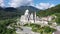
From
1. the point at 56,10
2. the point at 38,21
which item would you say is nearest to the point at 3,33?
the point at 38,21

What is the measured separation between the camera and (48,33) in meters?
14.8

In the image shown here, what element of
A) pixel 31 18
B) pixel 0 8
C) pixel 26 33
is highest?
pixel 0 8

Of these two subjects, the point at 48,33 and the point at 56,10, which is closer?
the point at 48,33

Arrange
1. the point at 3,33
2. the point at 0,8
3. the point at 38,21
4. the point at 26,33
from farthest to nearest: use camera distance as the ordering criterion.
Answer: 1. the point at 0,8
2. the point at 38,21
3. the point at 26,33
4. the point at 3,33

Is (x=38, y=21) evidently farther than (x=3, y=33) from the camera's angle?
Yes

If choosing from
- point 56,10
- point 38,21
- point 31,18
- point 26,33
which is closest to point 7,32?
point 26,33

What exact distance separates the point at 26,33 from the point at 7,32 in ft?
7.73

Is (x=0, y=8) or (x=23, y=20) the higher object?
(x=0, y=8)

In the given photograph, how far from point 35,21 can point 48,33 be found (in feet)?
32.1

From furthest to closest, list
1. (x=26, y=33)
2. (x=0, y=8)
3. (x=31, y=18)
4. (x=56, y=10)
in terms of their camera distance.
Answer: (x=0, y=8) → (x=56, y=10) → (x=31, y=18) → (x=26, y=33)

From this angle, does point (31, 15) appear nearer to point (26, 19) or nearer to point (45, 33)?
point (26, 19)

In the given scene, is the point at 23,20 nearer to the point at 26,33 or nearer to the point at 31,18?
the point at 31,18

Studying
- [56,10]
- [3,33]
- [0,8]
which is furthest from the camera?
[0,8]

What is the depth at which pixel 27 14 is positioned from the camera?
27.7 m
